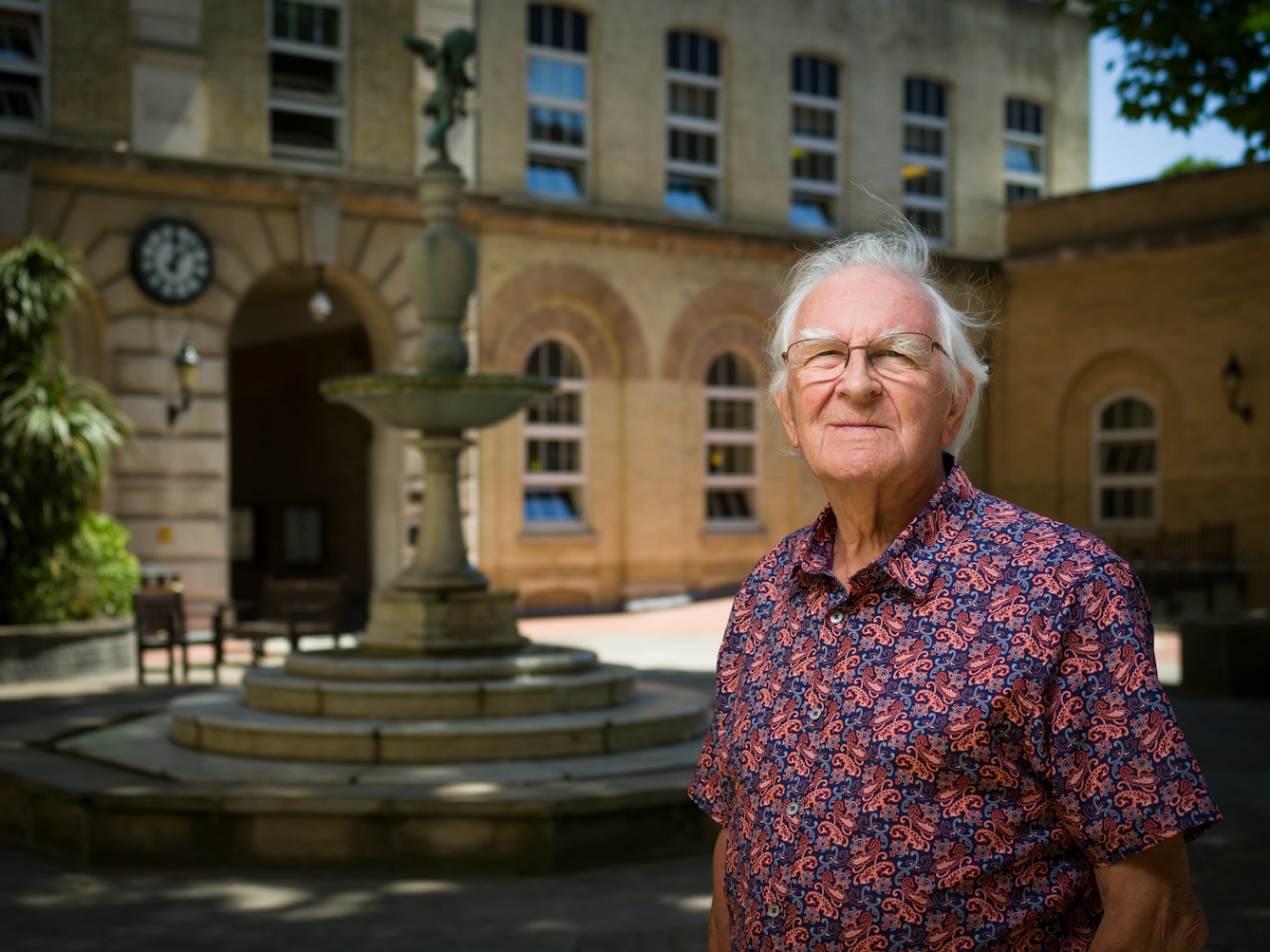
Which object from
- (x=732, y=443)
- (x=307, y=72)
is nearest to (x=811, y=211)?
(x=732, y=443)

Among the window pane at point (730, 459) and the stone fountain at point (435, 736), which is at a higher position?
the window pane at point (730, 459)

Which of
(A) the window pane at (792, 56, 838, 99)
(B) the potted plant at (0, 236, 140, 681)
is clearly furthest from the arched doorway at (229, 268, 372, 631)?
(A) the window pane at (792, 56, 838, 99)

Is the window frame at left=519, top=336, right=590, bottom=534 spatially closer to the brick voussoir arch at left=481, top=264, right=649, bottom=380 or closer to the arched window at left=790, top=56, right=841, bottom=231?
the brick voussoir arch at left=481, top=264, right=649, bottom=380

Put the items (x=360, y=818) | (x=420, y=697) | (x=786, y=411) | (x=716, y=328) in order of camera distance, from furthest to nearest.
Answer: (x=716, y=328) → (x=420, y=697) → (x=360, y=818) → (x=786, y=411)

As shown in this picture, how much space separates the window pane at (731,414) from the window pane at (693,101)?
484 cm

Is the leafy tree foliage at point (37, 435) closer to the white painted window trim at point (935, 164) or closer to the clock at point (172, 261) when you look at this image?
the clock at point (172, 261)

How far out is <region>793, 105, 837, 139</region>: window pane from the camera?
81.1 ft

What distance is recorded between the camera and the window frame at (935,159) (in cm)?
2594

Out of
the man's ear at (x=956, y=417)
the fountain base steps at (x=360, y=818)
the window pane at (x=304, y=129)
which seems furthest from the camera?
the window pane at (x=304, y=129)

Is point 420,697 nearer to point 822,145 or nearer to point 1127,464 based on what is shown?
point 822,145

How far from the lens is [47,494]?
13844mm

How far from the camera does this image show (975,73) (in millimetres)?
26672

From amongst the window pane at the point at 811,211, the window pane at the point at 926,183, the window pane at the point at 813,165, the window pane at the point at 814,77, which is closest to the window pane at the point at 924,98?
the window pane at the point at 926,183

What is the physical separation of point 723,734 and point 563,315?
19.3 m
